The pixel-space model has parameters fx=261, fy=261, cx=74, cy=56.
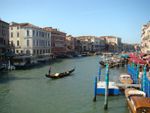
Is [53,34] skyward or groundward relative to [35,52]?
skyward

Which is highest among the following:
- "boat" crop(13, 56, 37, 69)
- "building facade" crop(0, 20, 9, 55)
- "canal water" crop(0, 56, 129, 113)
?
"building facade" crop(0, 20, 9, 55)

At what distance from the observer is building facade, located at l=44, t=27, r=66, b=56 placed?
59.9m

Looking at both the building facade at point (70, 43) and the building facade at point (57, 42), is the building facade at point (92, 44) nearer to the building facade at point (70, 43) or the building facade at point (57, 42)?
the building facade at point (70, 43)

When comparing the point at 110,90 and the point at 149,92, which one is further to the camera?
the point at 110,90

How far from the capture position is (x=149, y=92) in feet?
46.6

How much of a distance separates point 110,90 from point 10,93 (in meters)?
6.82

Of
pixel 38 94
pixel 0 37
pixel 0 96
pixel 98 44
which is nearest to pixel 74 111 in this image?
pixel 38 94

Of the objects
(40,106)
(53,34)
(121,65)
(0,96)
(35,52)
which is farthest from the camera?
(53,34)

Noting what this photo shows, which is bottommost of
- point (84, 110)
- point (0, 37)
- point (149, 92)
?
point (84, 110)

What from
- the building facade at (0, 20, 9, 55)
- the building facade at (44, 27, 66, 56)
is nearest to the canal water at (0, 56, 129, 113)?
the building facade at (0, 20, 9, 55)

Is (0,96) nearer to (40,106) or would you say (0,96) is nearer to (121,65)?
(40,106)

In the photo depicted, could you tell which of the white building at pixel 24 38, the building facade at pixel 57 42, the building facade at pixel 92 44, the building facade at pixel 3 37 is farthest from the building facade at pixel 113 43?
the building facade at pixel 3 37

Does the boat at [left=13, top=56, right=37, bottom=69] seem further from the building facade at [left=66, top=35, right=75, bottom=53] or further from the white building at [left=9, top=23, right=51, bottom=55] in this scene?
the building facade at [left=66, top=35, right=75, bottom=53]

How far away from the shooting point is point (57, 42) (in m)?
63.0
